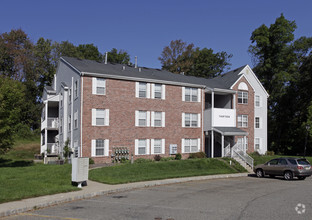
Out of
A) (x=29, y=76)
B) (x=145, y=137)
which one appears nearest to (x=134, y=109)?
(x=145, y=137)

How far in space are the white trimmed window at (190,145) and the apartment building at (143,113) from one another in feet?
0.32

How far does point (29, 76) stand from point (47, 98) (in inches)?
850

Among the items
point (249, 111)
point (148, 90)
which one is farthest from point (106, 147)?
point (249, 111)

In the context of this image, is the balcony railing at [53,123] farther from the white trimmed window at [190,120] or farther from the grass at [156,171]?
the grass at [156,171]

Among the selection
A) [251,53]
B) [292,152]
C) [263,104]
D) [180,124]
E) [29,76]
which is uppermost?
[251,53]

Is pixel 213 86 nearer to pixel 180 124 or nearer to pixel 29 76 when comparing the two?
pixel 180 124

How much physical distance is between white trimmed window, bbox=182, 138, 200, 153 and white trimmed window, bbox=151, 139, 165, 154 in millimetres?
2328

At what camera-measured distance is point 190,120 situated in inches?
1267

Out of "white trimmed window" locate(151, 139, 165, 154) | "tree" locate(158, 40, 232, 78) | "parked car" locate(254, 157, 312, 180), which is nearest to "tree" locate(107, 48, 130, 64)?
"tree" locate(158, 40, 232, 78)

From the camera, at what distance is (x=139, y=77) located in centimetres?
2930

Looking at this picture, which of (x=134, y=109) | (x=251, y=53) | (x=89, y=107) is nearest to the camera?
(x=89, y=107)

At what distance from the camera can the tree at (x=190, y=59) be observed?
61906 millimetres

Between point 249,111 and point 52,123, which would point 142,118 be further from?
point 249,111

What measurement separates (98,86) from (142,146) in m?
6.57
